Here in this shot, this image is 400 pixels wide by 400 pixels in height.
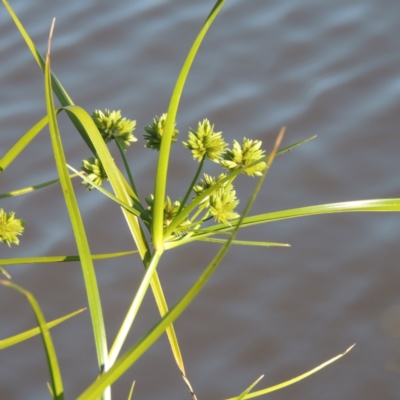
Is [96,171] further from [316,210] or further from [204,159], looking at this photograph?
[316,210]

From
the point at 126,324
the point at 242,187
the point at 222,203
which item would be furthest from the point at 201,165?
the point at 242,187

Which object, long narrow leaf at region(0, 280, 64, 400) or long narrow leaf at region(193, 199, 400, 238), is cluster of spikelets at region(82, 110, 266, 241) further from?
long narrow leaf at region(0, 280, 64, 400)

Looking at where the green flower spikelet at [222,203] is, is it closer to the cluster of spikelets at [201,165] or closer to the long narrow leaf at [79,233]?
the cluster of spikelets at [201,165]

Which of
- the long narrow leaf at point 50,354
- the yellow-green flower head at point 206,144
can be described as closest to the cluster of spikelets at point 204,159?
the yellow-green flower head at point 206,144

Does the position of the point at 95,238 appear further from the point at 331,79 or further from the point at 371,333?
the point at 331,79

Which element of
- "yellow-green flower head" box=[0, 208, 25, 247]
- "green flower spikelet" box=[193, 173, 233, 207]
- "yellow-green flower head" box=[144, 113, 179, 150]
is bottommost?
"green flower spikelet" box=[193, 173, 233, 207]

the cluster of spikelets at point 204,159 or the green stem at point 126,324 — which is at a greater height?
the cluster of spikelets at point 204,159

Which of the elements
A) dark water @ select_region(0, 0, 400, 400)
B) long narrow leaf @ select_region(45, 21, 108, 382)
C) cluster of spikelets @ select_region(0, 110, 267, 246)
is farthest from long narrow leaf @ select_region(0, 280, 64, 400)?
dark water @ select_region(0, 0, 400, 400)
